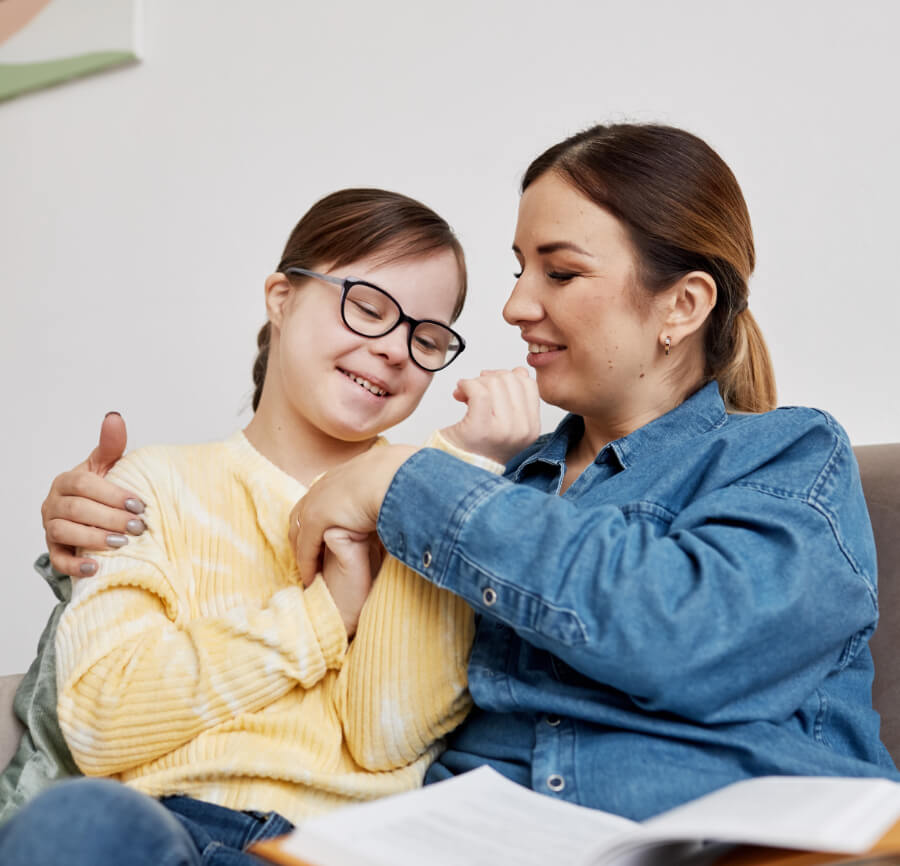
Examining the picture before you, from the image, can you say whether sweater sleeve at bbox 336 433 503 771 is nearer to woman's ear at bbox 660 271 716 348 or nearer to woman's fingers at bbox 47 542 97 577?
woman's fingers at bbox 47 542 97 577

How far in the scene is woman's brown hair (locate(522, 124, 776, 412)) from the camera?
1.30 m

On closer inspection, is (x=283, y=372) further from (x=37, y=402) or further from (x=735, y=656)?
(x=37, y=402)

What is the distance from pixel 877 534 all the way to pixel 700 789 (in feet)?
1.80

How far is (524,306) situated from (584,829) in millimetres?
703

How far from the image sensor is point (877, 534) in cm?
137

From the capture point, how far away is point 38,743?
130 centimetres

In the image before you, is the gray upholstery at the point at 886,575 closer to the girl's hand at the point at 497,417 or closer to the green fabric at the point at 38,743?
the girl's hand at the point at 497,417

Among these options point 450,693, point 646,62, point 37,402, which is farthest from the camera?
point 37,402

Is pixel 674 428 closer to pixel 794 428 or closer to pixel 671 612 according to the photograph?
pixel 794 428

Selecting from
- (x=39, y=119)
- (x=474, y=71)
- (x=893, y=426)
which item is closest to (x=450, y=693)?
(x=893, y=426)

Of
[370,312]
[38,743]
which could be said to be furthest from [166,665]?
[370,312]

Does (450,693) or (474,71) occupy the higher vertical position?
(474,71)

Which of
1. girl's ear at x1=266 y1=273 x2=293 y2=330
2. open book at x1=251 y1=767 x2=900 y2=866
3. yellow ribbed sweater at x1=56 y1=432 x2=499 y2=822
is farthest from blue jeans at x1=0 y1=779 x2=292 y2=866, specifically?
girl's ear at x1=266 y1=273 x2=293 y2=330

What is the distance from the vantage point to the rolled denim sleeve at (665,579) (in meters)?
0.94
